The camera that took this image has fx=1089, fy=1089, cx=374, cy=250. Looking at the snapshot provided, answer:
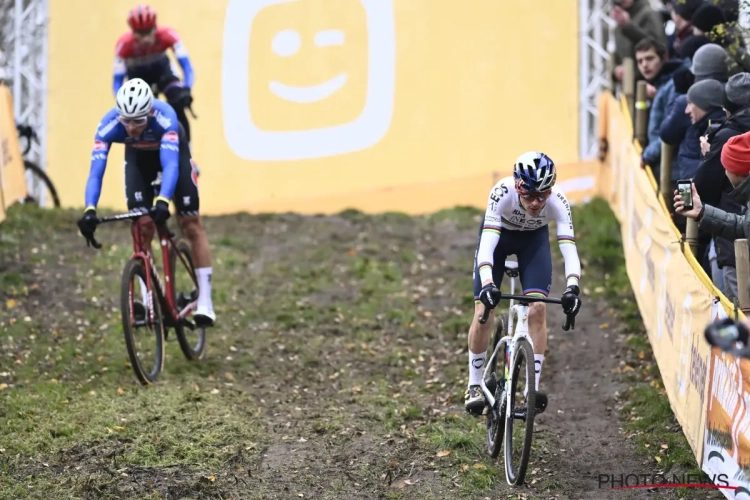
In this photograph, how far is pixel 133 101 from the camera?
8.59m

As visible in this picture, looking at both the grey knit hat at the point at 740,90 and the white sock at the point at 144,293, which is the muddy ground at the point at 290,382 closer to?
the white sock at the point at 144,293

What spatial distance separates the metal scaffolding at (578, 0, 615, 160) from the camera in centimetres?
1524

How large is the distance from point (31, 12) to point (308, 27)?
4269mm

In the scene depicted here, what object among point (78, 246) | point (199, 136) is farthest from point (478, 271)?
point (199, 136)

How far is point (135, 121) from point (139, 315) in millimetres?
1568

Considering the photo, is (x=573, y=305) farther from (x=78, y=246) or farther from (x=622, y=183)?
(x=78, y=246)

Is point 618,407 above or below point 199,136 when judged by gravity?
below

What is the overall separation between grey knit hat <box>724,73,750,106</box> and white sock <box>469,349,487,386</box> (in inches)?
99.9

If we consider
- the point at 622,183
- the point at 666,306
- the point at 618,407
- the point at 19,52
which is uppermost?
the point at 19,52

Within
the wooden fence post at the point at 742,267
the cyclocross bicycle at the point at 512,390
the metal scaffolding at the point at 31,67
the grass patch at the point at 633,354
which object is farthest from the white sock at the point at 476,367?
the metal scaffolding at the point at 31,67

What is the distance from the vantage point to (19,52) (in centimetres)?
1639

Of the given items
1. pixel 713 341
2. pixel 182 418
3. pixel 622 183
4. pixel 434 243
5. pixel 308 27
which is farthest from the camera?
pixel 308 27

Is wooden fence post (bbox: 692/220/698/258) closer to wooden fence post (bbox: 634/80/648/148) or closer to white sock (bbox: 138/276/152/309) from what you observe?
wooden fence post (bbox: 634/80/648/148)

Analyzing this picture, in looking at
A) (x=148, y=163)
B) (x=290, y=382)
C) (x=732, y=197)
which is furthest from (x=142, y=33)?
(x=732, y=197)
